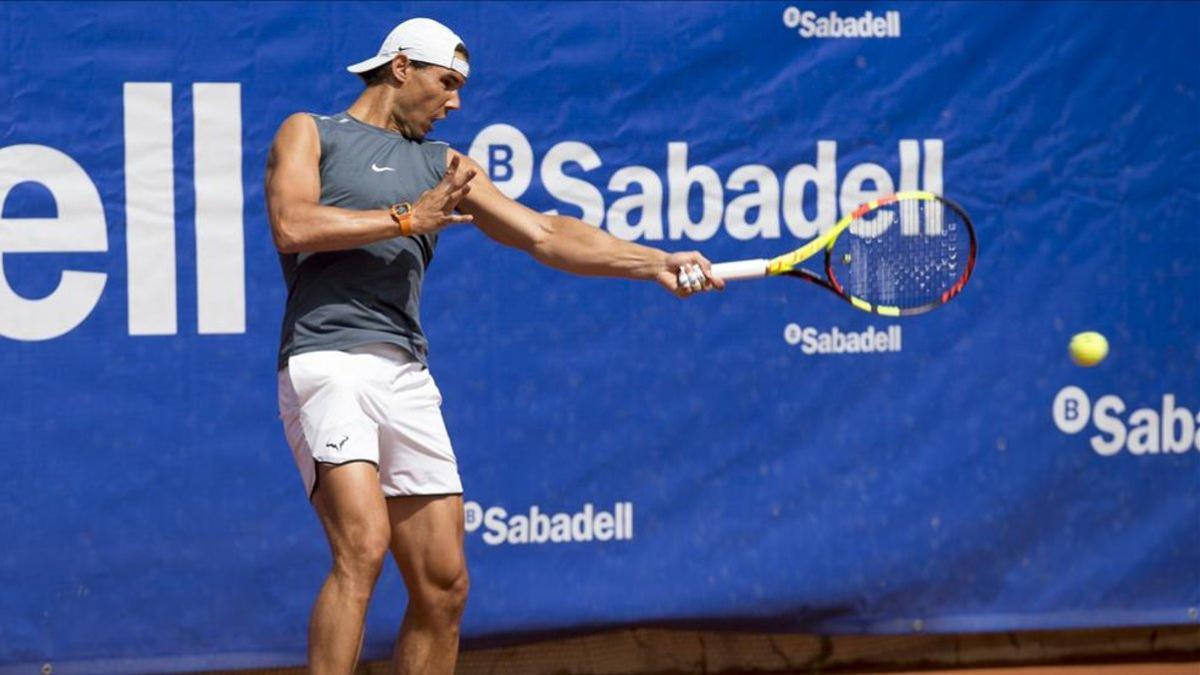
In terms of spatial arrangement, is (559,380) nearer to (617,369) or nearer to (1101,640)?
(617,369)

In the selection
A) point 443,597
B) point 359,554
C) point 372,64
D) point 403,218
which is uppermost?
point 372,64

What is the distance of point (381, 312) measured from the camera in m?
3.90

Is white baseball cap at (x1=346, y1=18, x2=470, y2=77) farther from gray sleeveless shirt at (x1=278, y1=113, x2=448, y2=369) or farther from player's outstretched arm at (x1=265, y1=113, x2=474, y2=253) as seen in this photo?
player's outstretched arm at (x1=265, y1=113, x2=474, y2=253)

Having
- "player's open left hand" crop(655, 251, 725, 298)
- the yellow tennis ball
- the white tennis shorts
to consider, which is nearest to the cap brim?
the white tennis shorts

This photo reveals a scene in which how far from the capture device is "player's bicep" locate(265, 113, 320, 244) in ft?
12.2

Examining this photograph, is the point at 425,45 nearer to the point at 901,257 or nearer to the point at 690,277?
the point at 690,277

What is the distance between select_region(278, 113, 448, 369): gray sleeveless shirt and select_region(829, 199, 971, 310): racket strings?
3.50ft

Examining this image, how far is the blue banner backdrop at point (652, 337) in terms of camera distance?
4621 millimetres

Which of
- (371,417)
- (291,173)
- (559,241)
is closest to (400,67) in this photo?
(291,173)

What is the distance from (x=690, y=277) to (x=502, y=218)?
451 millimetres

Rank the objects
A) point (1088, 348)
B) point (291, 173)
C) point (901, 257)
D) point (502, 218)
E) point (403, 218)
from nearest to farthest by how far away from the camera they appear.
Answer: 1. point (403, 218)
2. point (291, 173)
3. point (502, 218)
4. point (901, 257)
5. point (1088, 348)

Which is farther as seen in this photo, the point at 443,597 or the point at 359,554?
the point at 443,597

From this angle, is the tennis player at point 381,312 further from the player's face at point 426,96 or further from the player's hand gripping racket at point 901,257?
the player's hand gripping racket at point 901,257

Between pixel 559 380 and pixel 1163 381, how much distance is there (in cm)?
174
